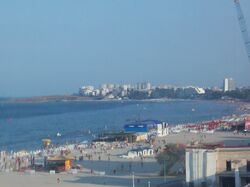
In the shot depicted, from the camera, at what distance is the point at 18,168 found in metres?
36.4

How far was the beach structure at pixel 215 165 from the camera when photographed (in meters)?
23.8

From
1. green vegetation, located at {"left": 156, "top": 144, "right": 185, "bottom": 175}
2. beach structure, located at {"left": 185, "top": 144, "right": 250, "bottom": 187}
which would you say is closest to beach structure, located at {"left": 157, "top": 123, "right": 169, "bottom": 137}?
green vegetation, located at {"left": 156, "top": 144, "right": 185, "bottom": 175}

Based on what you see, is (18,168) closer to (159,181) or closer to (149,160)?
(149,160)

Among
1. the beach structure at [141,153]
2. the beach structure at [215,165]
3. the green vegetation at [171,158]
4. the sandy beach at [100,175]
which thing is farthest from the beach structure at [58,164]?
the beach structure at [215,165]

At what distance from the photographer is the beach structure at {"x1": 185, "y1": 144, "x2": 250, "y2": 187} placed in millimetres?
23781

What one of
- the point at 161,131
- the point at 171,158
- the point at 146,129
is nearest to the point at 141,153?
the point at 171,158

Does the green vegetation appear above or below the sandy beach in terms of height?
above

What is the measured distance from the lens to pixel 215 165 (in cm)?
2395

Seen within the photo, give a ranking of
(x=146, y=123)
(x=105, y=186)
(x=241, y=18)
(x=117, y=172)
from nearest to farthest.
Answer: (x=105, y=186) → (x=117, y=172) → (x=241, y=18) → (x=146, y=123)

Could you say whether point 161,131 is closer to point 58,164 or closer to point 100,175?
point 58,164

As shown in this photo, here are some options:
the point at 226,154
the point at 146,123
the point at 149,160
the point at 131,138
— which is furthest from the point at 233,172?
the point at 146,123

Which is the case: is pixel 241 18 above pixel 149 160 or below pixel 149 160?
above

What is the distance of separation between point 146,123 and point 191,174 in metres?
36.3

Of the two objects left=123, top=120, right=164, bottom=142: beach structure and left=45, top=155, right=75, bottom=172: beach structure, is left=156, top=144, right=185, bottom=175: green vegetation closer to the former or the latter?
left=45, top=155, right=75, bottom=172: beach structure
